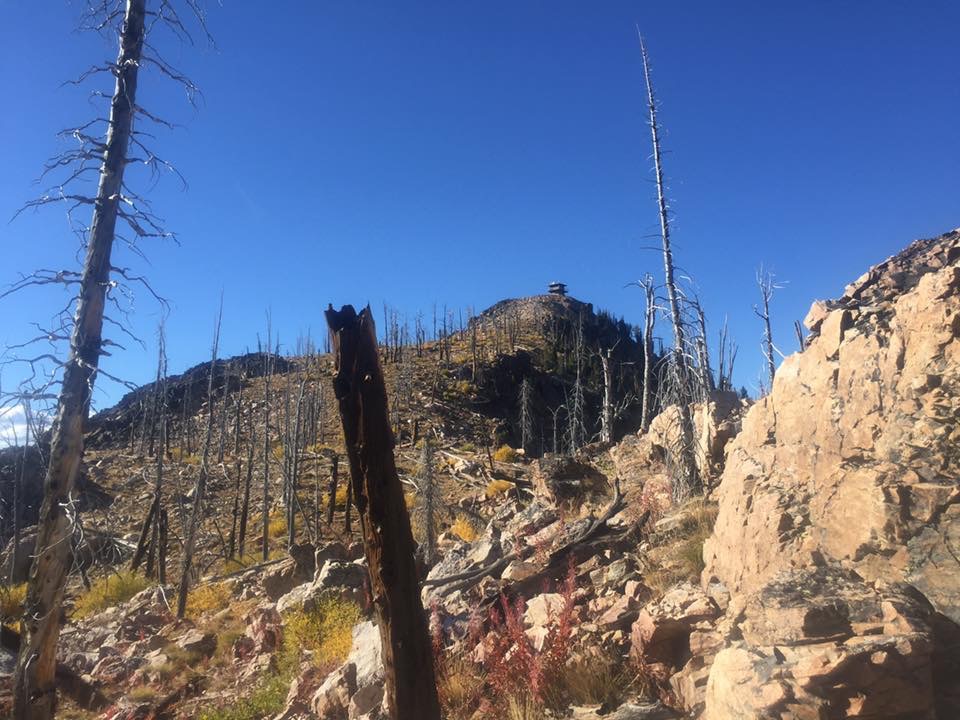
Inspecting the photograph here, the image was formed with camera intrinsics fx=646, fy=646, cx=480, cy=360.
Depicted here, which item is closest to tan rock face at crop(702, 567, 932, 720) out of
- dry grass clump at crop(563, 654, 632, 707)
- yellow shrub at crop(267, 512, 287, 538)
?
dry grass clump at crop(563, 654, 632, 707)

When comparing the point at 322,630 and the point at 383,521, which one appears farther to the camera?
the point at 322,630

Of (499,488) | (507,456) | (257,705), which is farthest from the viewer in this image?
(507,456)

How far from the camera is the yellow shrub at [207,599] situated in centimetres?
1688

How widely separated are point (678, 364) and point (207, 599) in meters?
13.9

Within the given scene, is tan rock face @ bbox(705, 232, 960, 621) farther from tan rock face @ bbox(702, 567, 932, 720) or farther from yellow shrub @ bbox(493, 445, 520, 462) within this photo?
yellow shrub @ bbox(493, 445, 520, 462)

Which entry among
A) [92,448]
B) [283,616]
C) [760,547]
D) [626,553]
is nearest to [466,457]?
[283,616]

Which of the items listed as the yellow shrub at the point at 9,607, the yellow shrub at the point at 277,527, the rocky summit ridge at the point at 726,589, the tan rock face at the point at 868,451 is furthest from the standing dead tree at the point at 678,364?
the yellow shrub at the point at 277,527

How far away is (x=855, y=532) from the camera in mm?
4816

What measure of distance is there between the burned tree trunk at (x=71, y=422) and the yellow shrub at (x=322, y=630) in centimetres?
353

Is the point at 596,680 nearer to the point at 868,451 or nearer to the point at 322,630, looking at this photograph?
the point at 868,451

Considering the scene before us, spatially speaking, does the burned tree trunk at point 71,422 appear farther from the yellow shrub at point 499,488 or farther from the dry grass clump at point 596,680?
the yellow shrub at point 499,488

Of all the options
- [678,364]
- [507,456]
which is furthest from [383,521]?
[507,456]

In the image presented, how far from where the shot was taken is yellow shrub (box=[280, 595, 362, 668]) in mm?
9484

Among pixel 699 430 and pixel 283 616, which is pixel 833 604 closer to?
pixel 699 430
